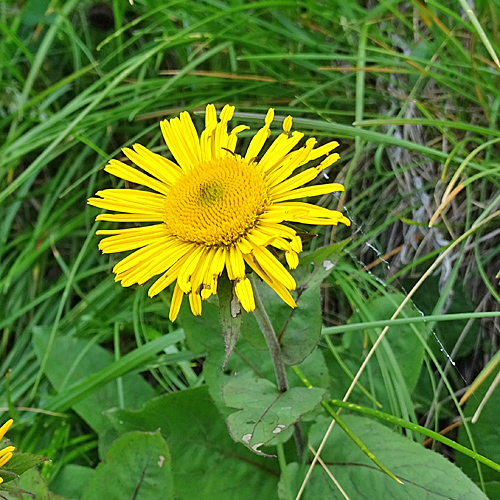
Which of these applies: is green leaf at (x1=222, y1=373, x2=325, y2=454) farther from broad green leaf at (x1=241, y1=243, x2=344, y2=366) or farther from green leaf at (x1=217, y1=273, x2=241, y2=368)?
green leaf at (x1=217, y1=273, x2=241, y2=368)

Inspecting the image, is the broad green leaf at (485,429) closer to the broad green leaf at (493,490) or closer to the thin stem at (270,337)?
the broad green leaf at (493,490)

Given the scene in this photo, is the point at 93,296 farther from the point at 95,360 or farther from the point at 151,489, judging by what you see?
the point at 151,489

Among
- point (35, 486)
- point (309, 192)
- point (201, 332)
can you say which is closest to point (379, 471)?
point (201, 332)

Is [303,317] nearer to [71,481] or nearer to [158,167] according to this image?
[158,167]

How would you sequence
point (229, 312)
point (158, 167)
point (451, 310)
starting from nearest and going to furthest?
point (229, 312) < point (158, 167) < point (451, 310)

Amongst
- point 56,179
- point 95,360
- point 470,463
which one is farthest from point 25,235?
point 470,463

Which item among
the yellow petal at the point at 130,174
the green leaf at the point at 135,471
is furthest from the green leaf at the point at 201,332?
the yellow petal at the point at 130,174

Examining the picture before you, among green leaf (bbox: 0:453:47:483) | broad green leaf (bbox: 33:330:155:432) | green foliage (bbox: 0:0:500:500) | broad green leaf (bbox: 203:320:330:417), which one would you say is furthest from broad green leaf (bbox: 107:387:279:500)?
green leaf (bbox: 0:453:47:483)
